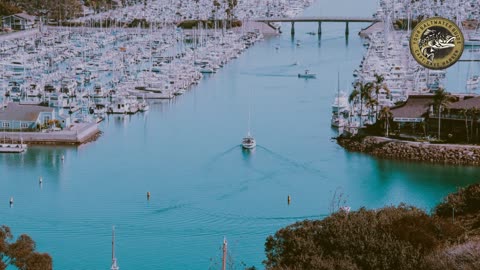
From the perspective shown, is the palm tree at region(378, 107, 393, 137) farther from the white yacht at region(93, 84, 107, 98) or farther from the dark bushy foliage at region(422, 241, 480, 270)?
the dark bushy foliage at region(422, 241, 480, 270)

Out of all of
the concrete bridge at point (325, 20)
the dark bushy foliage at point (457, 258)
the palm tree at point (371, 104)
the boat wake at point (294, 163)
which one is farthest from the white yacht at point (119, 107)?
the concrete bridge at point (325, 20)

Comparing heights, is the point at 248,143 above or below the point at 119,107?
below

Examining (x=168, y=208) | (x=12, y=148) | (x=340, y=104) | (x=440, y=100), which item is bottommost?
(x=168, y=208)

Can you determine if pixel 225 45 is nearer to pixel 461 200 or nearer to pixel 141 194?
pixel 141 194

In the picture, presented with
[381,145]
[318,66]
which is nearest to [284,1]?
[318,66]

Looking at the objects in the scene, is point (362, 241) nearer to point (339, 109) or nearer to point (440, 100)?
point (440, 100)

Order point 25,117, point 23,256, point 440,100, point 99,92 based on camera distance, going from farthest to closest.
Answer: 1. point 99,92
2. point 25,117
3. point 440,100
4. point 23,256

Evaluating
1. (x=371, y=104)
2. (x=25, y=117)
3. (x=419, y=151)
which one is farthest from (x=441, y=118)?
(x=25, y=117)
